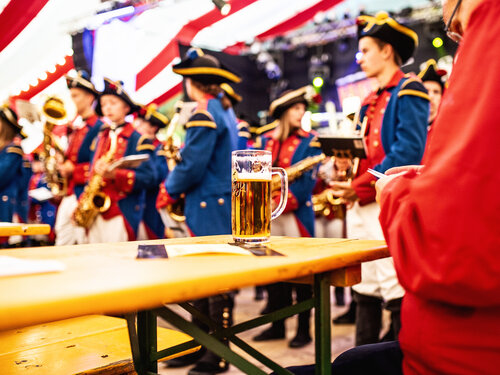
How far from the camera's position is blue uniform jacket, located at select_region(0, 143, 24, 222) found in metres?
4.62

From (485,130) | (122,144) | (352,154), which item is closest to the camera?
(485,130)

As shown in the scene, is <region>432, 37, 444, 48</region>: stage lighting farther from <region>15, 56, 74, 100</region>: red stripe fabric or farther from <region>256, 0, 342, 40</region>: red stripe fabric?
<region>15, 56, 74, 100</region>: red stripe fabric

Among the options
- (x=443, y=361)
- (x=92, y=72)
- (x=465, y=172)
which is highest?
(x=92, y=72)

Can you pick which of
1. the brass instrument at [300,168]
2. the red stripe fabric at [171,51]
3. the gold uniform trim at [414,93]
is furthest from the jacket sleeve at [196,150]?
the red stripe fabric at [171,51]

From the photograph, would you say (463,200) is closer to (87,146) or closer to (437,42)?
(87,146)

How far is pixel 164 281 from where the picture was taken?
0.58 meters

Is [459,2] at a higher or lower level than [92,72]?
lower

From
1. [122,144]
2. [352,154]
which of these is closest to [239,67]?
[122,144]

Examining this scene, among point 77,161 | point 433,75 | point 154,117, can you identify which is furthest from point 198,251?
point 154,117

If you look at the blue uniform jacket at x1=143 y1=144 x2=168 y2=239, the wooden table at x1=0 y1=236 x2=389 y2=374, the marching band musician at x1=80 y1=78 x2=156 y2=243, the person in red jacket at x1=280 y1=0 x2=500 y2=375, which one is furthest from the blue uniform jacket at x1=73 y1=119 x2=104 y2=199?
the person in red jacket at x1=280 y1=0 x2=500 y2=375

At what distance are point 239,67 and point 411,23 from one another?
3.33m

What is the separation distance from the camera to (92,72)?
6.67 meters

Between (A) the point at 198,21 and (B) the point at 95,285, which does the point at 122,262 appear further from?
(A) the point at 198,21

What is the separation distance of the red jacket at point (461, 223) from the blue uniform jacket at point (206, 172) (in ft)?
6.77
